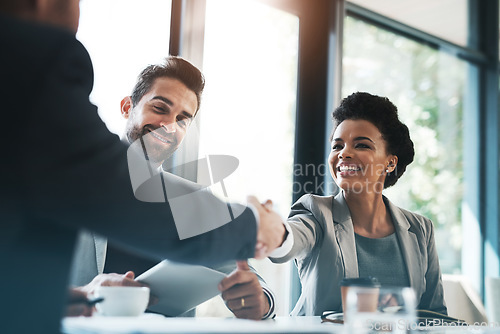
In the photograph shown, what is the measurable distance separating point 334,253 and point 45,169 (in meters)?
1.31

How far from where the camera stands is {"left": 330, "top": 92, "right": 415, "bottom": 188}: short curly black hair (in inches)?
78.9

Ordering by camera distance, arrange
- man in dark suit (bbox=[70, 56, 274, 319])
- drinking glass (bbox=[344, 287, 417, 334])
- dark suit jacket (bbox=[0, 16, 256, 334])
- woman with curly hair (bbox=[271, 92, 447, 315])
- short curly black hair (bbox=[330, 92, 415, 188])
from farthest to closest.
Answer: short curly black hair (bbox=[330, 92, 415, 188]) → woman with curly hair (bbox=[271, 92, 447, 315]) → man in dark suit (bbox=[70, 56, 274, 319]) → drinking glass (bbox=[344, 287, 417, 334]) → dark suit jacket (bbox=[0, 16, 256, 334])

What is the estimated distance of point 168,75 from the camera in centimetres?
195

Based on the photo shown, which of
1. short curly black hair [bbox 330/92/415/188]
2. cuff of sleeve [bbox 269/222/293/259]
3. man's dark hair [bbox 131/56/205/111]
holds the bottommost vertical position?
cuff of sleeve [bbox 269/222/293/259]

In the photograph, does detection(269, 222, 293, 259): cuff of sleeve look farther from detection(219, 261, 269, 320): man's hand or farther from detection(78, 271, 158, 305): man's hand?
detection(78, 271, 158, 305): man's hand

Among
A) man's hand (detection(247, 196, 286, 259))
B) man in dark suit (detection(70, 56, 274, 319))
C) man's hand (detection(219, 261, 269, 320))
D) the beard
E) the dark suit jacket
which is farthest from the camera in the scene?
the beard

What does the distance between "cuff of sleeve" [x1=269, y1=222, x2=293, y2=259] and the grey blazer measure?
0.11 meters

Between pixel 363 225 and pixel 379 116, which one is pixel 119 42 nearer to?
pixel 379 116

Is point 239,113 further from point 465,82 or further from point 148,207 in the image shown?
point 465,82

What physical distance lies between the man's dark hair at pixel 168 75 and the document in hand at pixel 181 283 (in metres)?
0.99

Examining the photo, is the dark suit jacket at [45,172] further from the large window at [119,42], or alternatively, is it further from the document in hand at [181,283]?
the large window at [119,42]

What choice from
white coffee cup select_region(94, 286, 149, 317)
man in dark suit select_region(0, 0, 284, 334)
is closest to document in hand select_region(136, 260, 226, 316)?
white coffee cup select_region(94, 286, 149, 317)

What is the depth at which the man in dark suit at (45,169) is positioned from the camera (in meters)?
0.63

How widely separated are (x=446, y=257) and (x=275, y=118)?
1984mm
